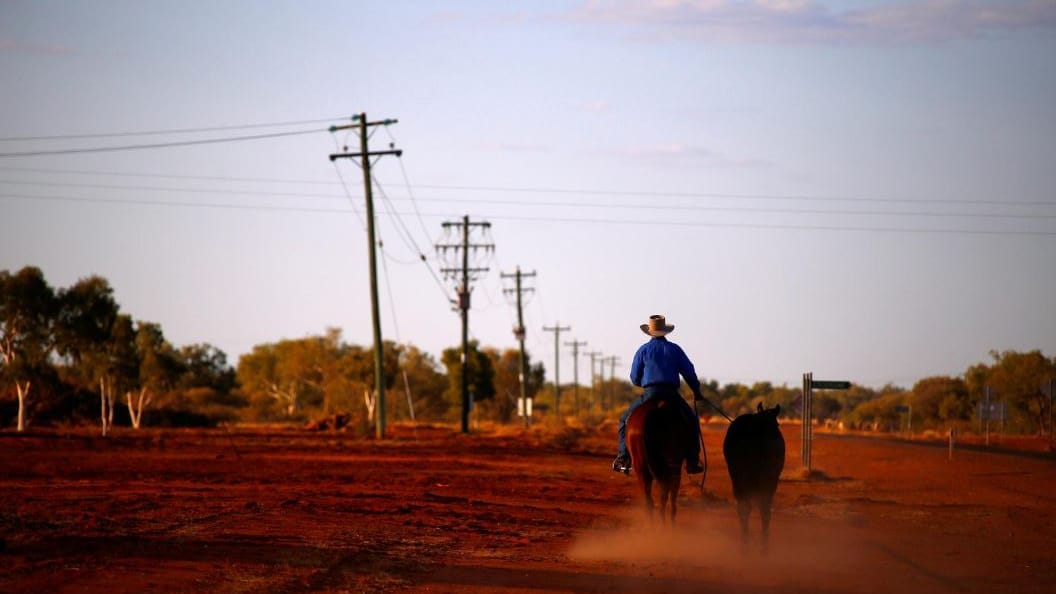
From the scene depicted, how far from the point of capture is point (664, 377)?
15.9 m

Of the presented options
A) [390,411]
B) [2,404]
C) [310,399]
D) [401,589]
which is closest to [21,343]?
[2,404]

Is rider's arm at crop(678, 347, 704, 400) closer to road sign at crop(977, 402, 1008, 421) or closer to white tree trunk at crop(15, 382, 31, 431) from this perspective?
road sign at crop(977, 402, 1008, 421)

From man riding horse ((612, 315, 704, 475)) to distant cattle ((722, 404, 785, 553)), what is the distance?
0.47 m

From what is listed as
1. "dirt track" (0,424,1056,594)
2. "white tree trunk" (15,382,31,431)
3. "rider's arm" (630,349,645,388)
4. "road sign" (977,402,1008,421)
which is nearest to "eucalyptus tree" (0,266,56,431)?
"white tree trunk" (15,382,31,431)

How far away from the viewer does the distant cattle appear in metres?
15.5

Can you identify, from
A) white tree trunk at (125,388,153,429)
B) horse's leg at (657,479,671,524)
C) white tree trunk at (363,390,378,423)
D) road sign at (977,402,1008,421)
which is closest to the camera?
horse's leg at (657,479,671,524)

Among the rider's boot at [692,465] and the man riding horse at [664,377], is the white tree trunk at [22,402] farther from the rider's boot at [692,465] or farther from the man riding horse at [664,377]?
the rider's boot at [692,465]

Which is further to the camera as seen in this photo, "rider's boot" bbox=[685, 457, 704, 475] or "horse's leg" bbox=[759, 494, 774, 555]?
"rider's boot" bbox=[685, 457, 704, 475]

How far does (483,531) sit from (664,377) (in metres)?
3.75

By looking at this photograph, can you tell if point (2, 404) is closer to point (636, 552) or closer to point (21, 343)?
point (21, 343)

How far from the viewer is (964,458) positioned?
40438 millimetres

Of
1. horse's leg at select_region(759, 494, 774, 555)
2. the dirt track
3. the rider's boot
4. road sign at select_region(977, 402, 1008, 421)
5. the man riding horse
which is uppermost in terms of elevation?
the man riding horse

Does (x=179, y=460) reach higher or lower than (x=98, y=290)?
lower

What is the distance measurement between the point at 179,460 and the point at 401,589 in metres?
24.9
